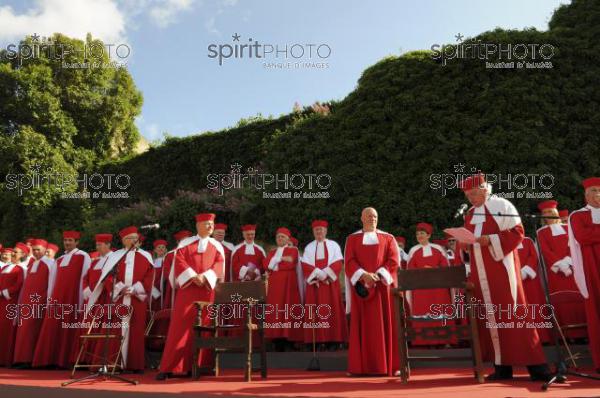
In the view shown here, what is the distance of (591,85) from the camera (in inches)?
482

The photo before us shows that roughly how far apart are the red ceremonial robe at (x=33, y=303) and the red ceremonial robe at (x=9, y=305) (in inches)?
7.5

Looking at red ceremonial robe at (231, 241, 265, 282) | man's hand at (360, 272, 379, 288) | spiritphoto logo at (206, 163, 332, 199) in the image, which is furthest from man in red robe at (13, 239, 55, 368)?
man's hand at (360, 272, 379, 288)

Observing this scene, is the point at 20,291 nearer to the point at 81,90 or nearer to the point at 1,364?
the point at 1,364

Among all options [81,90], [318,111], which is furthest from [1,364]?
[81,90]

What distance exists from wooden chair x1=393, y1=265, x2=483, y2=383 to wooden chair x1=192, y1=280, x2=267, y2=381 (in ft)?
6.07

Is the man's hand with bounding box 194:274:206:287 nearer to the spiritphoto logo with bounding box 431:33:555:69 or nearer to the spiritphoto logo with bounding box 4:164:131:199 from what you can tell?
the spiritphoto logo with bounding box 431:33:555:69

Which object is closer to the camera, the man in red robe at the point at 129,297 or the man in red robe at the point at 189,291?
the man in red robe at the point at 189,291

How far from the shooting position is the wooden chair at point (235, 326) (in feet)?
22.1

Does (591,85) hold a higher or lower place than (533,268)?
higher

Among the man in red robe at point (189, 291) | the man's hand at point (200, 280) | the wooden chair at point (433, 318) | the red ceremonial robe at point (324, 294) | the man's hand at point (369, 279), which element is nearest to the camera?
the wooden chair at point (433, 318)

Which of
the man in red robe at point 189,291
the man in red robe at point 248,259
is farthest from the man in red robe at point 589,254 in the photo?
the man in red robe at point 248,259

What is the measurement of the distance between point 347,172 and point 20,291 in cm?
720

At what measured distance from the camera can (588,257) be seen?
6.49 metres

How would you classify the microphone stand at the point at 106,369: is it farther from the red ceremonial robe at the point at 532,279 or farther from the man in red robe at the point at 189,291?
the red ceremonial robe at the point at 532,279
